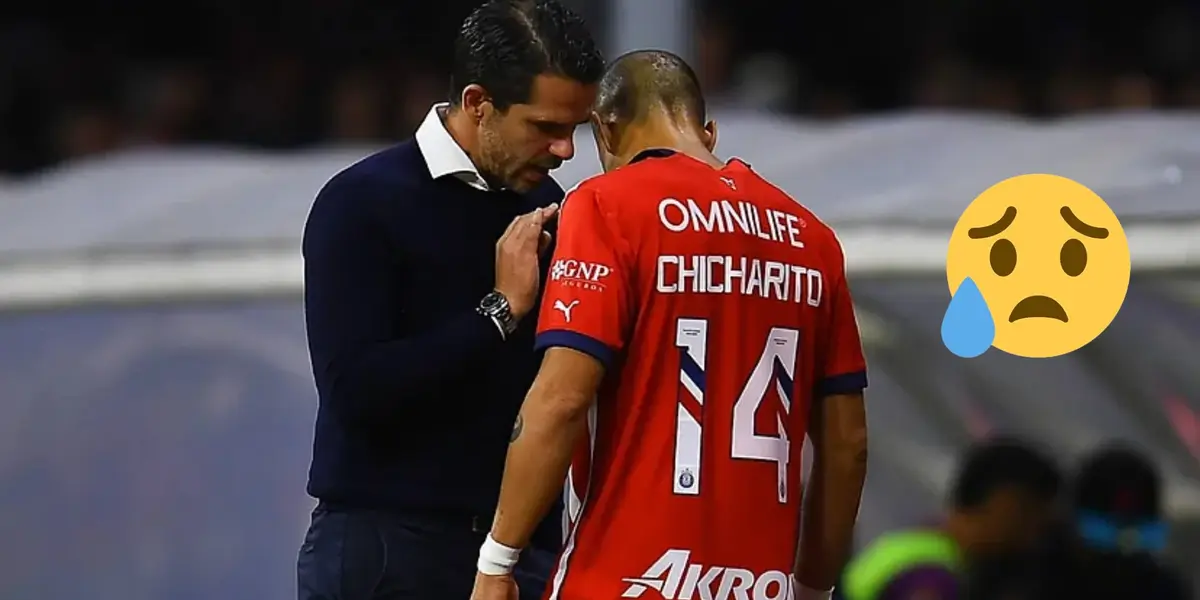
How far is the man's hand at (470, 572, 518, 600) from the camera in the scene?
301 cm

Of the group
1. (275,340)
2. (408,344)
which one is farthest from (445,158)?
(275,340)

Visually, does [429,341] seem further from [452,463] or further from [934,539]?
[934,539]

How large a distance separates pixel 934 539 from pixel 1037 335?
187cm

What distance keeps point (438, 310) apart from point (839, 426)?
609 mm

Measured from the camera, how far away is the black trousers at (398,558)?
3250mm

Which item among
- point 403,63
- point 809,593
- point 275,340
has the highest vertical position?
point 403,63

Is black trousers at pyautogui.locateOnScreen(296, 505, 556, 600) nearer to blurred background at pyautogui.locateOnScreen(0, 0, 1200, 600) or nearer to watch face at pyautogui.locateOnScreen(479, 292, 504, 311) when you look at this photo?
watch face at pyautogui.locateOnScreen(479, 292, 504, 311)

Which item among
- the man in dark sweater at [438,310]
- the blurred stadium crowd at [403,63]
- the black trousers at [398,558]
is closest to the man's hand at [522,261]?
the man in dark sweater at [438,310]

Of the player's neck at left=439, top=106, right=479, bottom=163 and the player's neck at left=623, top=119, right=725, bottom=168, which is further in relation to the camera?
the player's neck at left=439, top=106, right=479, bottom=163

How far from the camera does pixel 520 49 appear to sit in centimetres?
315

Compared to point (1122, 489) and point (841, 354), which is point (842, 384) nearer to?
point (841, 354)

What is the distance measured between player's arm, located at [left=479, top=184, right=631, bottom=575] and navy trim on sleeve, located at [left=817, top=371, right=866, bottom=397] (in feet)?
1.22

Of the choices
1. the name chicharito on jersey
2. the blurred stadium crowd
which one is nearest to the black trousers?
the name chicharito on jersey

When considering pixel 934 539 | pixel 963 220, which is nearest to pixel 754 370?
pixel 963 220
